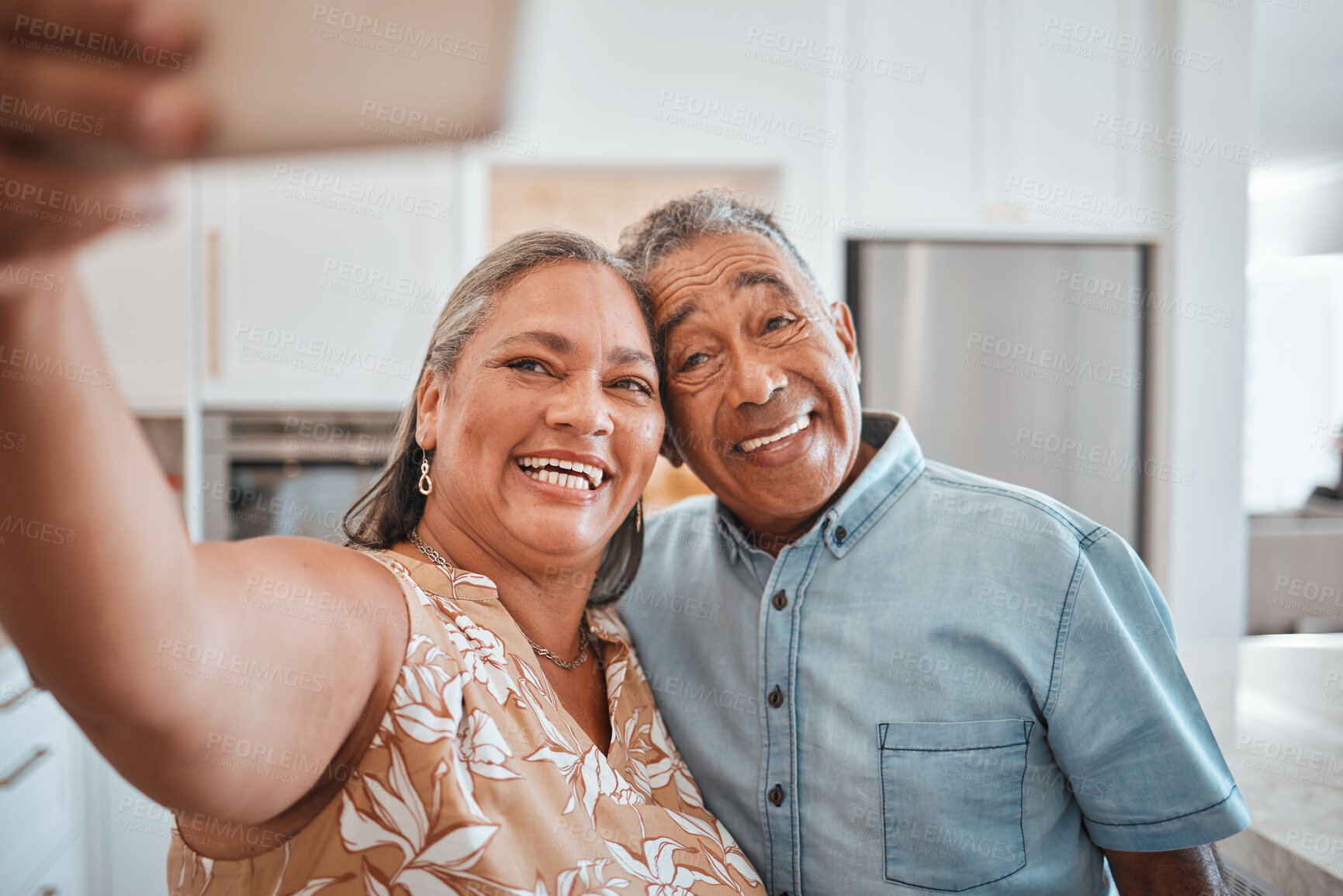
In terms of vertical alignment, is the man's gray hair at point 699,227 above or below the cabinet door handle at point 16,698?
above

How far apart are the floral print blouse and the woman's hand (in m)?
0.45

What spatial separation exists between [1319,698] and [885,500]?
0.79 meters

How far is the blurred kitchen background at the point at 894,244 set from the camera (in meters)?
2.48

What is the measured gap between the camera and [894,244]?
2771mm

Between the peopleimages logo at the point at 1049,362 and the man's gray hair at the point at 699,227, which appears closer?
the man's gray hair at the point at 699,227

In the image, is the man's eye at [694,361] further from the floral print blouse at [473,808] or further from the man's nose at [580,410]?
the floral print blouse at [473,808]

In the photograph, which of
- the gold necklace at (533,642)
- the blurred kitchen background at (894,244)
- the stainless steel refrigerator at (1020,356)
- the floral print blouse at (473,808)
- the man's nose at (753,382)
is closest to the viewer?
the floral print blouse at (473,808)

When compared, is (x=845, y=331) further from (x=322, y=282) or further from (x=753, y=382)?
(x=322, y=282)

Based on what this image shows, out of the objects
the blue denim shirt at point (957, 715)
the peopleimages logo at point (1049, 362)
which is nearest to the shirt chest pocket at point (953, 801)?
the blue denim shirt at point (957, 715)

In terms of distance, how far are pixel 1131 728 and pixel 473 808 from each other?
25.9 inches

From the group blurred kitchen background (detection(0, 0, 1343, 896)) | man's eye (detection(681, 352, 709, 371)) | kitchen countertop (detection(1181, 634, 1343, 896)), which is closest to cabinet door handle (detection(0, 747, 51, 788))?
blurred kitchen background (detection(0, 0, 1343, 896))

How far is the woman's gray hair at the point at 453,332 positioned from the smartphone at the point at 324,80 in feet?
1.86

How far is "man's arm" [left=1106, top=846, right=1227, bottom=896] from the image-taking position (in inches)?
35.8

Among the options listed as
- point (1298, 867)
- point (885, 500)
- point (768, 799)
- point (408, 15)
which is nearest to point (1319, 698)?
point (1298, 867)
